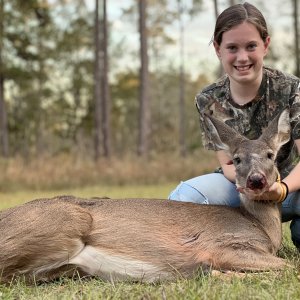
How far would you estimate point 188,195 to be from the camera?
19.0 ft

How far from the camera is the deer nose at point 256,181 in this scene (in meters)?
4.43

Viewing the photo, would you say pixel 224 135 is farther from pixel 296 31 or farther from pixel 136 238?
pixel 296 31

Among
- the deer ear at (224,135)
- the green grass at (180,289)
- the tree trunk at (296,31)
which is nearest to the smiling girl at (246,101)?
the deer ear at (224,135)

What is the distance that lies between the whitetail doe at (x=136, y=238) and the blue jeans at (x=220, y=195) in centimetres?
79

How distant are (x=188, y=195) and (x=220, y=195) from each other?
0.32 m

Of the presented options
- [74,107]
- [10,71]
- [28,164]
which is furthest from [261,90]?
[74,107]

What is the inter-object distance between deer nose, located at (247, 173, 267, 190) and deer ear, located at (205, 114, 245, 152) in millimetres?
472

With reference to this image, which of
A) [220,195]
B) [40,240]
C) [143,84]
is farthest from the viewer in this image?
[143,84]

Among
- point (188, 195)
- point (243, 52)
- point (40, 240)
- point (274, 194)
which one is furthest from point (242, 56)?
point (40, 240)

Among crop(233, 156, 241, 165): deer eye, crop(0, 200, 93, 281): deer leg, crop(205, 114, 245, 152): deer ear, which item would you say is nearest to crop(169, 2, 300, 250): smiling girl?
crop(205, 114, 245, 152): deer ear

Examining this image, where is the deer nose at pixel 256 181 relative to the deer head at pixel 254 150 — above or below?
below

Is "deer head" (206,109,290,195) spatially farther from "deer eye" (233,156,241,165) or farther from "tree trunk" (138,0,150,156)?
"tree trunk" (138,0,150,156)

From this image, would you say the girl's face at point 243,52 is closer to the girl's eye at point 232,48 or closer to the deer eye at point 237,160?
the girl's eye at point 232,48

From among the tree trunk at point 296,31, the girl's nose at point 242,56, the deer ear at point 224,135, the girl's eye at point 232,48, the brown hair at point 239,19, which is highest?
the tree trunk at point 296,31
